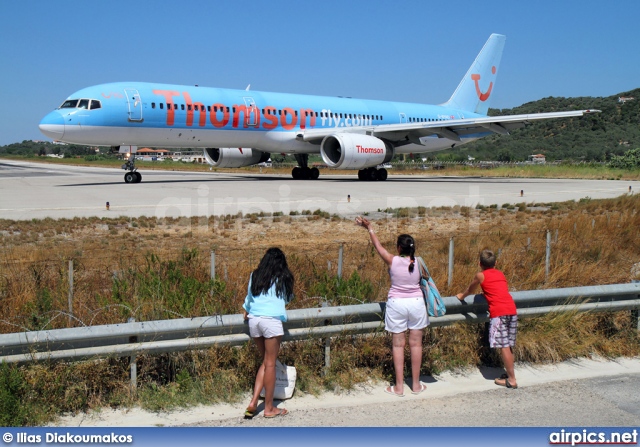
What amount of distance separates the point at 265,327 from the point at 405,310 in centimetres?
134

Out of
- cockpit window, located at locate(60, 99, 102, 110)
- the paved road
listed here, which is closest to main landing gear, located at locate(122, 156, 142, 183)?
cockpit window, located at locate(60, 99, 102, 110)

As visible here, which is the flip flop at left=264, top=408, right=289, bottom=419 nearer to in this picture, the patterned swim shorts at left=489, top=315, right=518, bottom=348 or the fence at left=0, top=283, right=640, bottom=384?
the fence at left=0, top=283, right=640, bottom=384

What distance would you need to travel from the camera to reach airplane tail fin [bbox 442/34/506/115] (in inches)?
1633

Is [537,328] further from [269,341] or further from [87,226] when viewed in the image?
[87,226]

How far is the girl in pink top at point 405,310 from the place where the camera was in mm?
5844

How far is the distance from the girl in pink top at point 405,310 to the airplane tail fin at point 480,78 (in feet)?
123

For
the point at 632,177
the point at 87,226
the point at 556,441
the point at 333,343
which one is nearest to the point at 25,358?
the point at 333,343

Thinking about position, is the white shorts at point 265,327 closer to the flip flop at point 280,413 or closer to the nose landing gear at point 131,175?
the flip flop at point 280,413

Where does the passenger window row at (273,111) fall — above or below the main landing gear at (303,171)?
above

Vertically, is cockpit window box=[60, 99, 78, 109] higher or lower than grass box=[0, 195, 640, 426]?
higher

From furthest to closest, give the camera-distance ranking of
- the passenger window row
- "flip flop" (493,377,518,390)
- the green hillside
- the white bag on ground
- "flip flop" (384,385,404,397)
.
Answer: the green hillside
the passenger window row
"flip flop" (493,377,518,390)
"flip flop" (384,385,404,397)
the white bag on ground

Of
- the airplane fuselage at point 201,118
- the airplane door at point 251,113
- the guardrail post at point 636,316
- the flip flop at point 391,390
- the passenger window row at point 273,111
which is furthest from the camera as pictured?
the airplane door at point 251,113

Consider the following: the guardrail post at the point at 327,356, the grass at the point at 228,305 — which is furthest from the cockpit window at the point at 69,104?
the guardrail post at the point at 327,356

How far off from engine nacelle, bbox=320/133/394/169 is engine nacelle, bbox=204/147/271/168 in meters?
5.11
